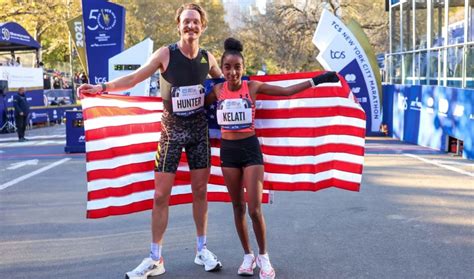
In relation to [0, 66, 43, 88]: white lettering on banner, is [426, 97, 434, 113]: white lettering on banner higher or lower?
lower

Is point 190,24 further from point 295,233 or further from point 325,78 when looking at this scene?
point 295,233

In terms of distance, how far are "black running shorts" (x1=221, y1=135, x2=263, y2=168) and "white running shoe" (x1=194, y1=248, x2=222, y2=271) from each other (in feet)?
2.80

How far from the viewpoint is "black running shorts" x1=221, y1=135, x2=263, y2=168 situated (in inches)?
187

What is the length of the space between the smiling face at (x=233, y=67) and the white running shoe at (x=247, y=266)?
5.00 feet

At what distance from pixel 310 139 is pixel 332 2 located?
28803mm

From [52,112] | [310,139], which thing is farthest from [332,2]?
[310,139]

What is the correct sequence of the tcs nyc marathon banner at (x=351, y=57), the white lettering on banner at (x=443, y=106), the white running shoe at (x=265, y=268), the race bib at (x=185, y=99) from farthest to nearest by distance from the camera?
the tcs nyc marathon banner at (x=351, y=57), the white lettering on banner at (x=443, y=106), the race bib at (x=185, y=99), the white running shoe at (x=265, y=268)

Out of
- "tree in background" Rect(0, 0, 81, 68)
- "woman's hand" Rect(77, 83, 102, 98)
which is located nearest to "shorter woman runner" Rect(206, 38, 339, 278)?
"woman's hand" Rect(77, 83, 102, 98)

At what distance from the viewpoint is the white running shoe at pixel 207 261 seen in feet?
16.3

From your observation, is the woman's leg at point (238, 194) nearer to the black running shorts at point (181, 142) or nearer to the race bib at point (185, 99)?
the black running shorts at point (181, 142)

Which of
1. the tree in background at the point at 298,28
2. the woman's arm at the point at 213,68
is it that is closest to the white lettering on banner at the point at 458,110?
the woman's arm at the point at 213,68

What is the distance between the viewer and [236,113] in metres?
4.75

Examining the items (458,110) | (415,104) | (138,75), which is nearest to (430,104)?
(415,104)

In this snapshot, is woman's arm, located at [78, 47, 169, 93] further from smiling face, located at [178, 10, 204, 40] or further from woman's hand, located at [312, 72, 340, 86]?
woman's hand, located at [312, 72, 340, 86]
